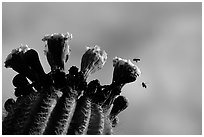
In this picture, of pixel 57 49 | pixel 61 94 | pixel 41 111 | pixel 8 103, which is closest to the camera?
pixel 41 111

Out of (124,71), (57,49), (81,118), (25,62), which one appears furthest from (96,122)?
(25,62)

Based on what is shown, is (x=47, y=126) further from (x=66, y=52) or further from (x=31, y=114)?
(x=66, y=52)

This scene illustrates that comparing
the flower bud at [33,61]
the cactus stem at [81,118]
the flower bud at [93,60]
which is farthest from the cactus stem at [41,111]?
the flower bud at [93,60]

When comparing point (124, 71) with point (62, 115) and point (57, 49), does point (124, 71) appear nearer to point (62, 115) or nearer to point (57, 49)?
point (57, 49)

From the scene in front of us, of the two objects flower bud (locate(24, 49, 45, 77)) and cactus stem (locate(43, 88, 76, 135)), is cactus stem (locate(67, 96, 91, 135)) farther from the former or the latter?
flower bud (locate(24, 49, 45, 77))

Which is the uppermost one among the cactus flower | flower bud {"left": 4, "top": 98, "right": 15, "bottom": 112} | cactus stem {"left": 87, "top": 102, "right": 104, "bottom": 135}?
the cactus flower

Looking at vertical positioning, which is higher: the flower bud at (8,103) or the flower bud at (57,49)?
the flower bud at (57,49)

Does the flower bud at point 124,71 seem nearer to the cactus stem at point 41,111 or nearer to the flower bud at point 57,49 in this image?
the flower bud at point 57,49

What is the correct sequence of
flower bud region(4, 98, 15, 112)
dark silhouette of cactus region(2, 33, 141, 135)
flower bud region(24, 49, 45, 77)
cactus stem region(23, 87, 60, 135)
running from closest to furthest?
cactus stem region(23, 87, 60, 135) < dark silhouette of cactus region(2, 33, 141, 135) < flower bud region(24, 49, 45, 77) < flower bud region(4, 98, 15, 112)

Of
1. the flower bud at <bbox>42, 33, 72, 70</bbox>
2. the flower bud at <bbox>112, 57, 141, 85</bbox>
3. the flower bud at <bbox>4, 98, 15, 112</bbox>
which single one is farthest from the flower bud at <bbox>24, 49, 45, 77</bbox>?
the flower bud at <bbox>112, 57, 141, 85</bbox>
